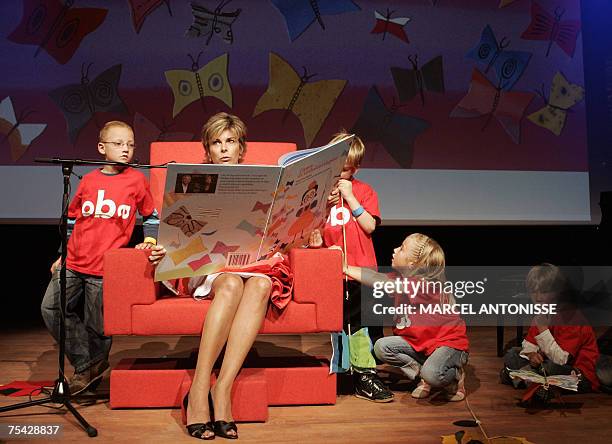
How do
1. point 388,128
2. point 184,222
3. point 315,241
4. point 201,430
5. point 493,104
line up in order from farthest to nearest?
1. point 493,104
2. point 388,128
3. point 315,241
4. point 184,222
5. point 201,430

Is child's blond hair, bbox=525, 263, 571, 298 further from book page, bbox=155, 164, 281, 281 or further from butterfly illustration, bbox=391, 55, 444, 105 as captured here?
butterfly illustration, bbox=391, 55, 444, 105

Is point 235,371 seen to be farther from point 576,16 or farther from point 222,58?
point 576,16

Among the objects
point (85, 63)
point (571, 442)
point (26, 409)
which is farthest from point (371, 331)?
point (85, 63)

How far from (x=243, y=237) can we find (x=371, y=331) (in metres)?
0.74

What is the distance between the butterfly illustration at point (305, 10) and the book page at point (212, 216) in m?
2.22

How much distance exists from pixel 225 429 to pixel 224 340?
1.02ft

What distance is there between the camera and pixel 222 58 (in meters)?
4.32

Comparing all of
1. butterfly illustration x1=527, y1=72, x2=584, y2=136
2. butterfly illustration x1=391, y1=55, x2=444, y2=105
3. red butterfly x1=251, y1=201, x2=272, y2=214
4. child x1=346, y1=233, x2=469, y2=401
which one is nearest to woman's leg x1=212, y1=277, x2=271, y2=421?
red butterfly x1=251, y1=201, x2=272, y2=214

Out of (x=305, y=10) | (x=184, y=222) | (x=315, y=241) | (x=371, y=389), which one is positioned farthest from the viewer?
(x=305, y=10)

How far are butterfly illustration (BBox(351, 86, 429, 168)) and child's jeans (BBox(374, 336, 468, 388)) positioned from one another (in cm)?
196

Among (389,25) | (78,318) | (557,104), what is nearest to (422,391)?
(78,318)

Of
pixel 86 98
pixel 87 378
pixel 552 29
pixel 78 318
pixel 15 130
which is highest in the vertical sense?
pixel 552 29

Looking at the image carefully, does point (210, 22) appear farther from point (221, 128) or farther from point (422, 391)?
point (422, 391)

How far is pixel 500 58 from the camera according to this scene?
4.57 meters
